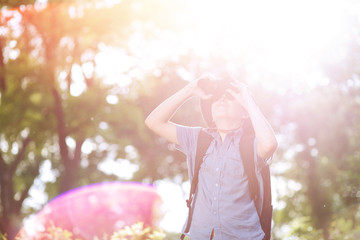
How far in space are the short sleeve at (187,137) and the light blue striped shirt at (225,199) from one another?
15 cm

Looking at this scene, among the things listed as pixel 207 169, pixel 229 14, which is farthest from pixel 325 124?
pixel 207 169

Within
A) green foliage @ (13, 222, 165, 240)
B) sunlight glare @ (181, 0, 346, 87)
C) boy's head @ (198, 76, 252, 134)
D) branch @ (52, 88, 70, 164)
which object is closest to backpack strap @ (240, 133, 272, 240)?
boy's head @ (198, 76, 252, 134)

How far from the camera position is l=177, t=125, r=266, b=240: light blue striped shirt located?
3055 millimetres

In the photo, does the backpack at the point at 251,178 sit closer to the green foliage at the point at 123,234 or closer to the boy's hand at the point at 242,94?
the boy's hand at the point at 242,94

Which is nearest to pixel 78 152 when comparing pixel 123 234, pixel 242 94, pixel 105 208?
pixel 105 208

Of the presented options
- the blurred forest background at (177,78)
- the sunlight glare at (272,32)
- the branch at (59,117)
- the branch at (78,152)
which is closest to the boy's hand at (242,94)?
the blurred forest background at (177,78)

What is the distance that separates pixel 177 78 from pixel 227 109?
15.4 meters

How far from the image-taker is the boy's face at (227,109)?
136 inches

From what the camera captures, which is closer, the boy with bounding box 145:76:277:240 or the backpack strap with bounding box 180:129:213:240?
the boy with bounding box 145:76:277:240

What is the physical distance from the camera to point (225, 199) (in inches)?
123

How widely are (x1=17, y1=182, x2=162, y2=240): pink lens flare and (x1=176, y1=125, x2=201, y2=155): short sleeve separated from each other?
12.5m

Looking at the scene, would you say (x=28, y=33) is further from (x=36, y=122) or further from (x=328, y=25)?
(x=328, y=25)

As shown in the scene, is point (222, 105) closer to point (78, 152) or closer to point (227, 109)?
point (227, 109)

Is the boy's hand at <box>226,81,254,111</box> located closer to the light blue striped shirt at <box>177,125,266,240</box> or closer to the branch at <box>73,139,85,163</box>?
the light blue striped shirt at <box>177,125,266,240</box>
